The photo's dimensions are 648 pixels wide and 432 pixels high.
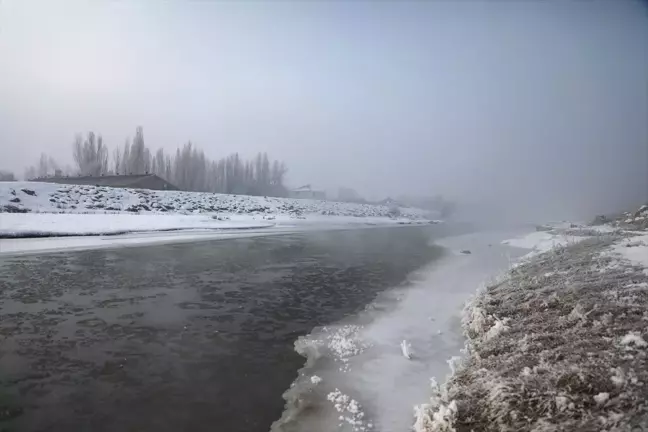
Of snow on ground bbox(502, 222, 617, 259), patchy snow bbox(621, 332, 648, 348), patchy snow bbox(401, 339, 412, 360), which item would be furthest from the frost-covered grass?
snow on ground bbox(502, 222, 617, 259)

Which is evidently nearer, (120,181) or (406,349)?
(406,349)

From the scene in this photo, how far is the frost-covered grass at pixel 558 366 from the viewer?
384cm

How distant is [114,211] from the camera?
38156 millimetres

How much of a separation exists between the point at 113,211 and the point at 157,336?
114 feet

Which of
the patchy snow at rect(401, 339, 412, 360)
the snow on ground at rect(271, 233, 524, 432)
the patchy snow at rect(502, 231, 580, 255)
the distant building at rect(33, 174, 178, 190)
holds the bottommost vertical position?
the snow on ground at rect(271, 233, 524, 432)

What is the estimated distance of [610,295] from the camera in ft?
21.7

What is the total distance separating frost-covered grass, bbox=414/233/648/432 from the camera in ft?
12.6

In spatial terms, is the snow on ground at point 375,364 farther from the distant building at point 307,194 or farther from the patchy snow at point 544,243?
the distant building at point 307,194

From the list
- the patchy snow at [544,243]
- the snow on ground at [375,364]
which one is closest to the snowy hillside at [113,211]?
the snow on ground at [375,364]

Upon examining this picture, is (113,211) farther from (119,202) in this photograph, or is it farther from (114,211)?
(119,202)

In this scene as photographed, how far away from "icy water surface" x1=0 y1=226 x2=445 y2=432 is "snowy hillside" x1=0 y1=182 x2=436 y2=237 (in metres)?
10.6

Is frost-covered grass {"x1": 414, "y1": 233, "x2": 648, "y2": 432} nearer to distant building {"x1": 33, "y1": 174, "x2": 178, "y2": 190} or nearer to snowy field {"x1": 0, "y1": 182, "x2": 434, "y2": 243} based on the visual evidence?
snowy field {"x1": 0, "y1": 182, "x2": 434, "y2": 243}

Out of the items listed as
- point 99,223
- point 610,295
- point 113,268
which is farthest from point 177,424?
point 99,223

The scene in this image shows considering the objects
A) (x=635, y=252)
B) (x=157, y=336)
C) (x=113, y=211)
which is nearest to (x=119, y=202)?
(x=113, y=211)
